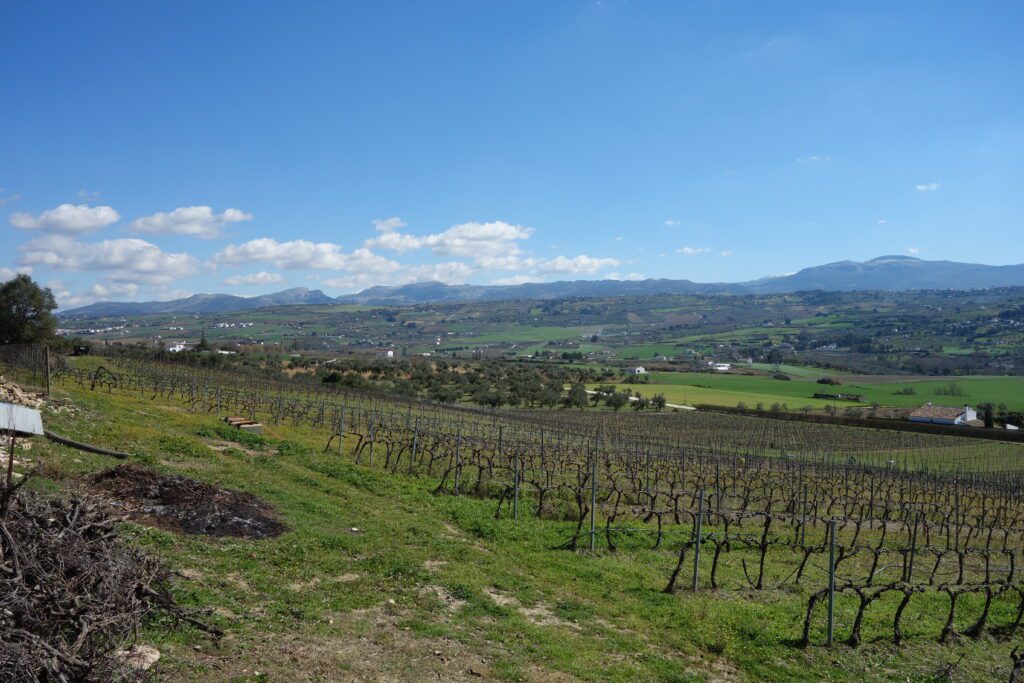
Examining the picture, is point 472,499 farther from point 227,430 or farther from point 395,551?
point 227,430

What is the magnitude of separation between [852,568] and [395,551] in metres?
12.2

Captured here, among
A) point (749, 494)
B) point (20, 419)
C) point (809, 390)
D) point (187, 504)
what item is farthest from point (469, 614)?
point (809, 390)

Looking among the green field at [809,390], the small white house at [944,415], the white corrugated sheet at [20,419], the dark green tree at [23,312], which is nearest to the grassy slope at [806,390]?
the green field at [809,390]

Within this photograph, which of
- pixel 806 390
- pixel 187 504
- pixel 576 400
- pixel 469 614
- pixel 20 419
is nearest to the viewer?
pixel 469 614

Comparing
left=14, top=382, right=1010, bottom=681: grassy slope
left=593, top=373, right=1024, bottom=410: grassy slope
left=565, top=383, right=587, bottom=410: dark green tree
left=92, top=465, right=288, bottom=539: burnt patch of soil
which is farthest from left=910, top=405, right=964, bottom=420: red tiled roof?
left=92, top=465, right=288, bottom=539: burnt patch of soil

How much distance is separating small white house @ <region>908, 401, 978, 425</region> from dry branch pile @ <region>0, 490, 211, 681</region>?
269ft

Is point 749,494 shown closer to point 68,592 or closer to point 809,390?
point 68,592

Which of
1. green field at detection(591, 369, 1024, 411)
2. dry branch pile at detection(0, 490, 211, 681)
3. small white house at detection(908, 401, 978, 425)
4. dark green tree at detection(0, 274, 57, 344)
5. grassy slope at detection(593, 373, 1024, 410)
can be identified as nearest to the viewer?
dry branch pile at detection(0, 490, 211, 681)

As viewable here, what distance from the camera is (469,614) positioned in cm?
1016

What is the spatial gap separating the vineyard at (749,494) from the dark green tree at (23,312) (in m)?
5.28

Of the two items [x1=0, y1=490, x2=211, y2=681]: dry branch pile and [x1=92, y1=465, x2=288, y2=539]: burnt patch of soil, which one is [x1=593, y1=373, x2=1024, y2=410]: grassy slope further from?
[x1=0, y1=490, x2=211, y2=681]: dry branch pile

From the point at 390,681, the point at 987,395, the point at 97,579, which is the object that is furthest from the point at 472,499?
the point at 987,395

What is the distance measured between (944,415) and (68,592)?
287 feet

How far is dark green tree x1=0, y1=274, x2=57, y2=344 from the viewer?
54250 millimetres
